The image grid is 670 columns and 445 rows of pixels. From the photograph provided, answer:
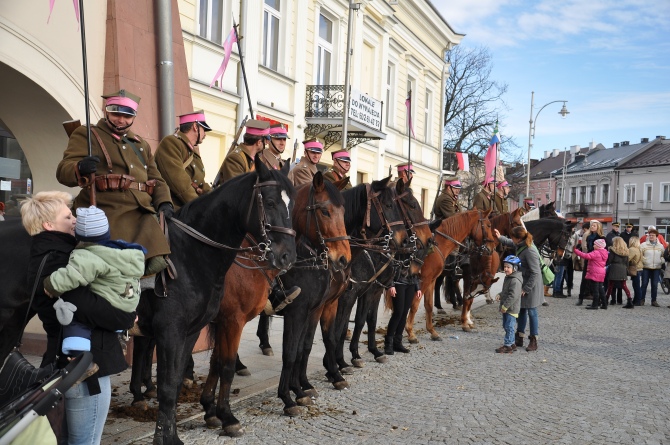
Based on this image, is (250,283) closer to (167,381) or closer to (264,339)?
(167,381)

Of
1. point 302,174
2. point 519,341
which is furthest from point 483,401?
point 519,341

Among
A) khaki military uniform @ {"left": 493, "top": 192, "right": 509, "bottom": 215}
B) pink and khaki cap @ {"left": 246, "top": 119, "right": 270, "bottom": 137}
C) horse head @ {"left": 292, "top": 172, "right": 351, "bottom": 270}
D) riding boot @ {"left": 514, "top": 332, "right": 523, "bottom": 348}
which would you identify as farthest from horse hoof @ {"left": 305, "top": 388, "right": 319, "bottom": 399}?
khaki military uniform @ {"left": 493, "top": 192, "right": 509, "bottom": 215}

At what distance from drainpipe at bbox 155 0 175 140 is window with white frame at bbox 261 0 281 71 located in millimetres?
7964

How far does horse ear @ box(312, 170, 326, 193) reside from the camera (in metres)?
6.10

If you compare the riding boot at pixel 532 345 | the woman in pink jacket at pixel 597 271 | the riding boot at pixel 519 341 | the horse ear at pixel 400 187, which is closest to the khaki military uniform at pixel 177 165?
the horse ear at pixel 400 187

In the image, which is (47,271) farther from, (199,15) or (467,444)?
(199,15)

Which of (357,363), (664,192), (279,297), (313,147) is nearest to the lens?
(279,297)

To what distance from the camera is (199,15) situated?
1398 centimetres

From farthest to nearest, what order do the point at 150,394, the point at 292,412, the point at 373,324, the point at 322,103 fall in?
the point at 322,103 < the point at 373,324 < the point at 150,394 < the point at 292,412

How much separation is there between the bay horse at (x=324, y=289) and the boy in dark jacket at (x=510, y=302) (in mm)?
3026

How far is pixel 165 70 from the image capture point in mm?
8508

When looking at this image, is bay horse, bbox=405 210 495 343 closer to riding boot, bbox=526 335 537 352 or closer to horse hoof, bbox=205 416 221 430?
riding boot, bbox=526 335 537 352

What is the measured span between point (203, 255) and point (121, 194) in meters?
0.74

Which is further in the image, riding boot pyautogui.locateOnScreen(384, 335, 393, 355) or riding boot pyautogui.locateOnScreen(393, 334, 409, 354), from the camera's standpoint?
riding boot pyautogui.locateOnScreen(393, 334, 409, 354)
